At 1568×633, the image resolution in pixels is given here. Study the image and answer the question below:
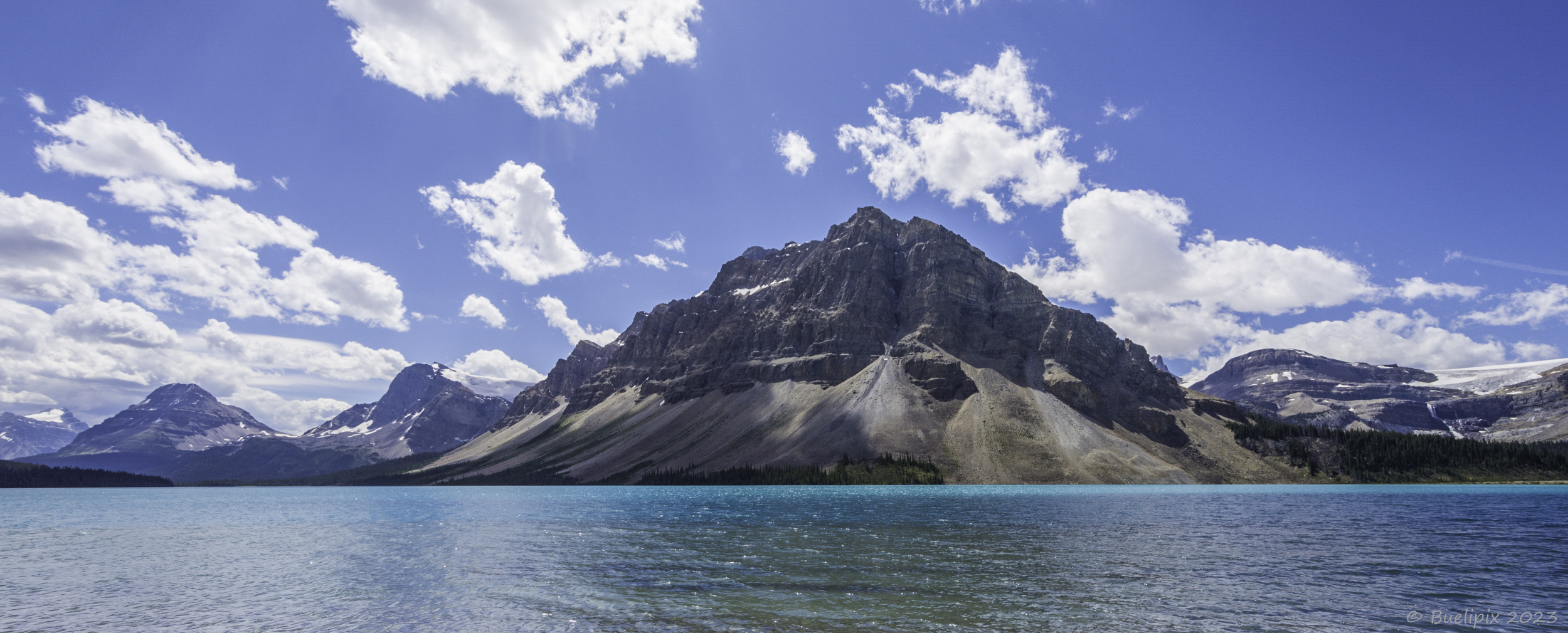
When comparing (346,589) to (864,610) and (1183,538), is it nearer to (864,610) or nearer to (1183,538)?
(864,610)

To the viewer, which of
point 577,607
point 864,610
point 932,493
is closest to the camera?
point 864,610

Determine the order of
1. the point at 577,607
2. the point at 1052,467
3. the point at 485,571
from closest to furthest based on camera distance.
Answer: the point at 577,607 < the point at 485,571 < the point at 1052,467

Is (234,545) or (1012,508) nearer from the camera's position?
(234,545)

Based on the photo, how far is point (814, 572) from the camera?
130 feet

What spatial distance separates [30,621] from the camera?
102 feet

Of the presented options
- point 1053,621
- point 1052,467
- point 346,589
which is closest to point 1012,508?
point 1053,621

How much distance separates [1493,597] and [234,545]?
269 feet

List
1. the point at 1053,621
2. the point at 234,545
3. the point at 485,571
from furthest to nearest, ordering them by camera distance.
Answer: the point at 234,545 < the point at 485,571 < the point at 1053,621

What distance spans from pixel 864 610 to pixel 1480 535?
185ft

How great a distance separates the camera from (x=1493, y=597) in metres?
31.8

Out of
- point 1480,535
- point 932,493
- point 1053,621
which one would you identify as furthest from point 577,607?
point 932,493

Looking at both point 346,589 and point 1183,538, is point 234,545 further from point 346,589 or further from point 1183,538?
point 1183,538

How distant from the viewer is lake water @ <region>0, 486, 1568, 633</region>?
96.0 ft

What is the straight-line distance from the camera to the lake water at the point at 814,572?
29250 mm
